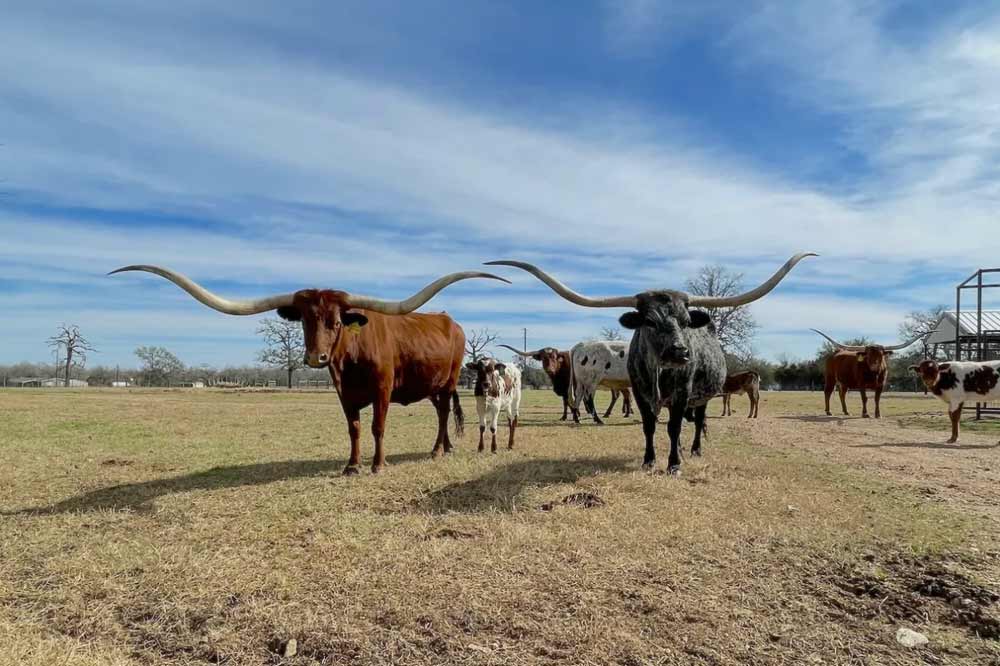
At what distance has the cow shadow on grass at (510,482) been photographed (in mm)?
6055

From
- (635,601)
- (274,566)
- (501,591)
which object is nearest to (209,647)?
(274,566)

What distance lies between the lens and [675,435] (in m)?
7.85

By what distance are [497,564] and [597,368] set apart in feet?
37.6

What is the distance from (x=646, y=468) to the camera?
800 cm

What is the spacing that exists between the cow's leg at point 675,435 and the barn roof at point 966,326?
54.6ft

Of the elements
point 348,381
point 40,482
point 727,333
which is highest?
point 727,333

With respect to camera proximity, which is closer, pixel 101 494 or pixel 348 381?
pixel 101 494

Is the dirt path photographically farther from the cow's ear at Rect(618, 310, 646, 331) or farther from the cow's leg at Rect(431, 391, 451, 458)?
the cow's leg at Rect(431, 391, 451, 458)

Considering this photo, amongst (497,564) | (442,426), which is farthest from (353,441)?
(497,564)

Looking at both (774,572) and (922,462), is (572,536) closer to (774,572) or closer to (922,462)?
(774,572)

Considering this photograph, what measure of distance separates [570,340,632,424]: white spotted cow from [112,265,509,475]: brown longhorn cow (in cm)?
619

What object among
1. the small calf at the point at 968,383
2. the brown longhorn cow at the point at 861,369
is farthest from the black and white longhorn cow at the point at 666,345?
the brown longhorn cow at the point at 861,369

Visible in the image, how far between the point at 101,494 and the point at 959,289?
22.7 meters

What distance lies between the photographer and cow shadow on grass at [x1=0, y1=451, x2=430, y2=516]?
617 centimetres
